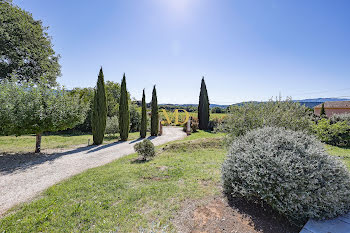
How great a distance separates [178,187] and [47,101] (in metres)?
8.18

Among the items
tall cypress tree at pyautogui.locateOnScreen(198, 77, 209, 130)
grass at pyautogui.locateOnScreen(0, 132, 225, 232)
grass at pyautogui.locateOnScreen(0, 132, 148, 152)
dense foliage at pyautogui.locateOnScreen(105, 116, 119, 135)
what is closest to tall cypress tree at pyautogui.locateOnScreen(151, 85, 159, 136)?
dense foliage at pyautogui.locateOnScreen(105, 116, 119, 135)

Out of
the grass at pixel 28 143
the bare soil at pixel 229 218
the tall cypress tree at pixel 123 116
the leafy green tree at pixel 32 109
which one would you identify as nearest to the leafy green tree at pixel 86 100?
the grass at pixel 28 143

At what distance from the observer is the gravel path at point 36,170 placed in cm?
478

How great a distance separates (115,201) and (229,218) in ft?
8.76

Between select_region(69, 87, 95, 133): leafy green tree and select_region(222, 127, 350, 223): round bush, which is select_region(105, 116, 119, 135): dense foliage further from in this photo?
select_region(222, 127, 350, 223): round bush

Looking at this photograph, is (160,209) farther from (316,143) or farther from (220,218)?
(316,143)

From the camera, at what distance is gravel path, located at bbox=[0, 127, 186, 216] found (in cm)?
478

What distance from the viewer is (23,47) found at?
44.7ft

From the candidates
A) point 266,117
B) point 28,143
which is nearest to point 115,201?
point 266,117

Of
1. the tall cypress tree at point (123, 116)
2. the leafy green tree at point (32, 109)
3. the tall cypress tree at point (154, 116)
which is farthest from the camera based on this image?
the tall cypress tree at point (154, 116)

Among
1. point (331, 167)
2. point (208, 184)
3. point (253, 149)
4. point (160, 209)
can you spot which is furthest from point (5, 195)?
point (331, 167)

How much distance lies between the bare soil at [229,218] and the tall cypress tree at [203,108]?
745 inches

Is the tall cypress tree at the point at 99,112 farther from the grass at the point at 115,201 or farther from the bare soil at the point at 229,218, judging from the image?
the bare soil at the point at 229,218

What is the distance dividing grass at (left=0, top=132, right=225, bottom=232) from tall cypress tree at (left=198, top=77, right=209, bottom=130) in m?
16.6
